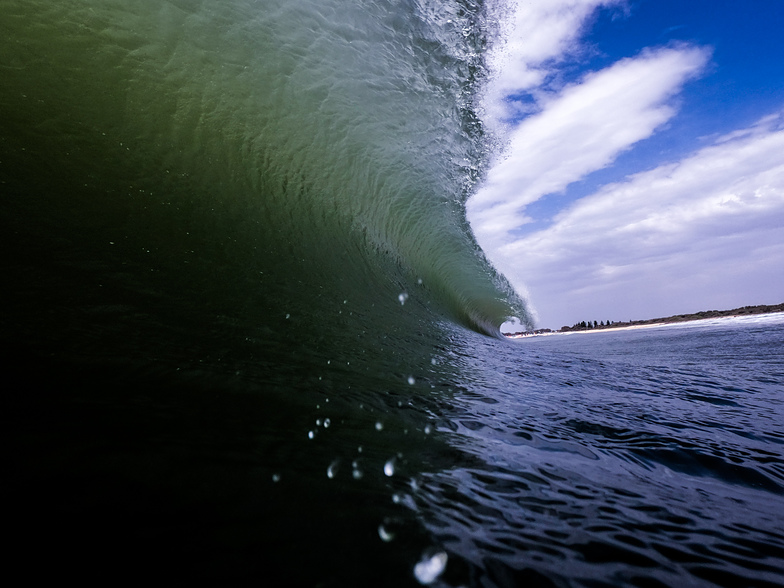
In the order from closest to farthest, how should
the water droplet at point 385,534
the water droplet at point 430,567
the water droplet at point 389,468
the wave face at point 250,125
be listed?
1. the water droplet at point 430,567
2. the water droplet at point 385,534
3. the water droplet at point 389,468
4. the wave face at point 250,125

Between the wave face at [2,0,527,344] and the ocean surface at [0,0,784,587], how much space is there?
0.08 feet

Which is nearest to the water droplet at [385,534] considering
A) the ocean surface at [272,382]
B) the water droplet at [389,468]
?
the ocean surface at [272,382]

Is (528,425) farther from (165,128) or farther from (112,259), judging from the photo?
(165,128)

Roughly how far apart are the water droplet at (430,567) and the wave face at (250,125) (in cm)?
211

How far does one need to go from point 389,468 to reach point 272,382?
2.43 ft

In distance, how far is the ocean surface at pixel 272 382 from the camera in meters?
0.80

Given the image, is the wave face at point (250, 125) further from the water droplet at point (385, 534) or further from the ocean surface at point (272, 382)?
the water droplet at point (385, 534)

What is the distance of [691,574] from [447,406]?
48.1 inches

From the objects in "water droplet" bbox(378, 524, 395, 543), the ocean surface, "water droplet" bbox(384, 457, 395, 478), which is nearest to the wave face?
the ocean surface

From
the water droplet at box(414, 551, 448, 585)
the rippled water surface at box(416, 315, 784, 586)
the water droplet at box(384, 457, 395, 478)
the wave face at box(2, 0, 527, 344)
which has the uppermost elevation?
the wave face at box(2, 0, 527, 344)

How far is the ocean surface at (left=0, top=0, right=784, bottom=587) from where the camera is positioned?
A: 0.80 metres

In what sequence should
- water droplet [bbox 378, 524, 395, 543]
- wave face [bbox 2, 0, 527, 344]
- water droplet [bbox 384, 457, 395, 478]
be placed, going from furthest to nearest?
wave face [bbox 2, 0, 527, 344] → water droplet [bbox 384, 457, 395, 478] → water droplet [bbox 378, 524, 395, 543]

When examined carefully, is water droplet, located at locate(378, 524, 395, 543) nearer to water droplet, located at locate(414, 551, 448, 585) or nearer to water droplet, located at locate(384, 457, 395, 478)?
water droplet, located at locate(414, 551, 448, 585)

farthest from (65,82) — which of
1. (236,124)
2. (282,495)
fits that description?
(282,495)
